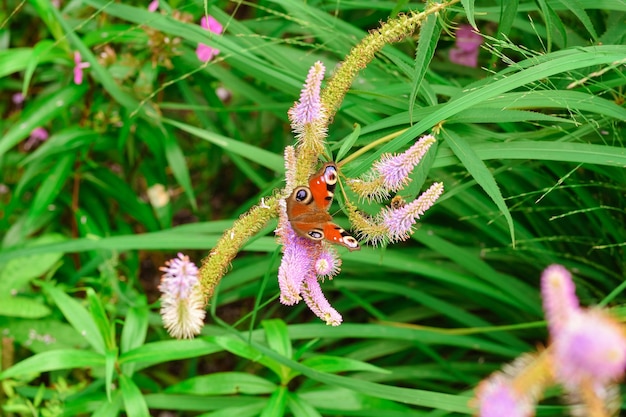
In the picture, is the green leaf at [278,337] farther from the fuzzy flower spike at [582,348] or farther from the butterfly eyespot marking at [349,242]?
the fuzzy flower spike at [582,348]

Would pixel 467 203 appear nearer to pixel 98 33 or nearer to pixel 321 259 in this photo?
pixel 321 259

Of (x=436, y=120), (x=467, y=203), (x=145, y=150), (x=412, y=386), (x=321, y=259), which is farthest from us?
(x=145, y=150)

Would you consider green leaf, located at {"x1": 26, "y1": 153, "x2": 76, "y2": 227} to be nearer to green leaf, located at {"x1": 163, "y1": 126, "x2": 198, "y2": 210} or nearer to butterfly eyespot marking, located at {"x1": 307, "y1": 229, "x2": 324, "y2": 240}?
green leaf, located at {"x1": 163, "y1": 126, "x2": 198, "y2": 210}

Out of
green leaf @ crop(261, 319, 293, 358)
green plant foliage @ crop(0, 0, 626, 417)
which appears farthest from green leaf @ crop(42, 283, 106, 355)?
green leaf @ crop(261, 319, 293, 358)

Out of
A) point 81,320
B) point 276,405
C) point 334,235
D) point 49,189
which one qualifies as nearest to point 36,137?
point 49,189

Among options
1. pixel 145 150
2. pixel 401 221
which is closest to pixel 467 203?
pixel 401 221

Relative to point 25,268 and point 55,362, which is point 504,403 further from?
point 25,268
